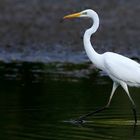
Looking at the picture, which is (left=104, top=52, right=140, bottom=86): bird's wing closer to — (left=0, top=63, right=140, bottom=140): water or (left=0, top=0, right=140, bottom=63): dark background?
(left=0, top=63, right=140, bottom=140): water

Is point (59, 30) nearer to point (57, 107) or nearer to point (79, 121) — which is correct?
point (57, 107)

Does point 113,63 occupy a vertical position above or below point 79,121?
above

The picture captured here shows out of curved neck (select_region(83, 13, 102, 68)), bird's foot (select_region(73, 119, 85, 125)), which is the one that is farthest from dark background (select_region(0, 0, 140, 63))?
bird's foot (select_region(73, 119, 85, 125))

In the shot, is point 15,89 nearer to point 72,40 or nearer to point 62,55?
point 62,55

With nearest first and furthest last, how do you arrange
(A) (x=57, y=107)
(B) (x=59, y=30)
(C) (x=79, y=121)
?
(C) (x=79, y=121)
(A) (x=57, y=107)
(B) (x=59, y=30)

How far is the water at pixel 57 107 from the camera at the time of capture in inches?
478

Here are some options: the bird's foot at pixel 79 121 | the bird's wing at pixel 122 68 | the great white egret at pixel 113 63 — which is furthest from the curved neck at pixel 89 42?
the bird's foot at pixel 79 121

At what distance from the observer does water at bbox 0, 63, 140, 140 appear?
39.8 ft

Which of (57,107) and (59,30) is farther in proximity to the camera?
(59,30)

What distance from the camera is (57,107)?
1441cm

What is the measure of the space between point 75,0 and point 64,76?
343 inches

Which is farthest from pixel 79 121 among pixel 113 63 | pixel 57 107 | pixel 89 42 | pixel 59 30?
pixel 59 30

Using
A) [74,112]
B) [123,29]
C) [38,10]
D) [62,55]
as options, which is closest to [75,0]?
[38,10]

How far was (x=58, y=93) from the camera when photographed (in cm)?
1606
